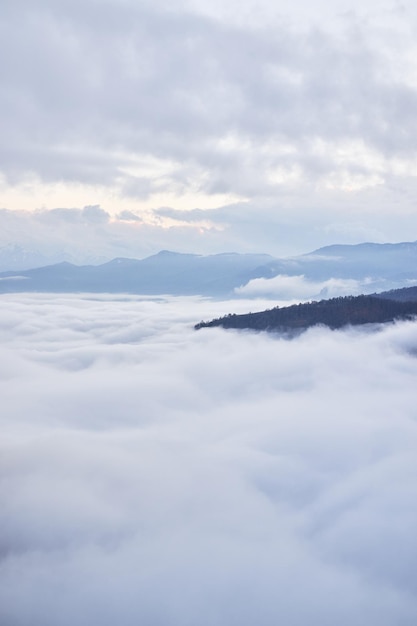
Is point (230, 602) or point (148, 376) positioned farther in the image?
point (148, 376)

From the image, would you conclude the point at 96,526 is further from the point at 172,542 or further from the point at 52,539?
the point at 172,542

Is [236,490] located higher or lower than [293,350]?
lower

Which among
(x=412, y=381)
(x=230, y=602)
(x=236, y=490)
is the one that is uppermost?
(x=412, y=381)

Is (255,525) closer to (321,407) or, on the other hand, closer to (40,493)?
(40,493)

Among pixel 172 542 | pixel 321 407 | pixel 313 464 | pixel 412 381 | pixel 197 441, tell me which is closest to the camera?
pixel 172 542

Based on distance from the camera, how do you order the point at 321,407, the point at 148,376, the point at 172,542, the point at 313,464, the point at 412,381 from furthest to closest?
the point at 148,376 < the point at 412,381 < the point at 321,407 < the point at 313,464 < the point at 172,542

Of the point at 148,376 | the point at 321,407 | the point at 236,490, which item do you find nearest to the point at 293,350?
the point at 321,407
